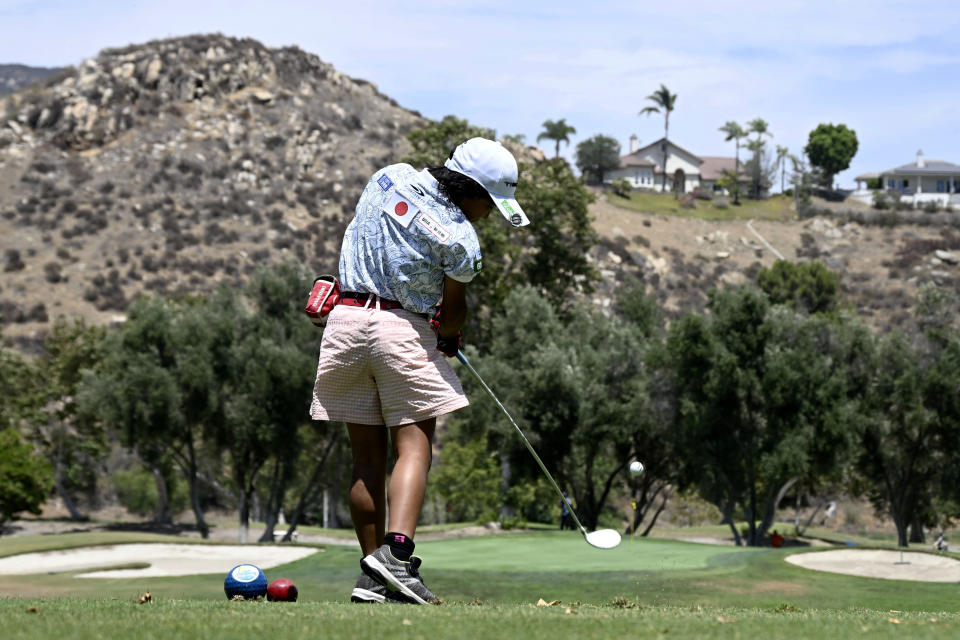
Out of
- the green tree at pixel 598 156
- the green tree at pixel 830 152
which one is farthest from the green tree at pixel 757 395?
the green tree at pixel 830 152

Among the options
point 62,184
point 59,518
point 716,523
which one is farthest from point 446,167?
point 62,184

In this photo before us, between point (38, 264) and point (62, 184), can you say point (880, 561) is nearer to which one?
point (38, 264)

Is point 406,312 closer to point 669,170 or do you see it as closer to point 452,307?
point 452,307

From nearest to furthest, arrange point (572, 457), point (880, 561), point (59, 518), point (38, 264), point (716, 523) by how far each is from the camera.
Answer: point (880, 561) < point (572, 457) < point (59, 518) < point (716, 523) < point (38, 264)

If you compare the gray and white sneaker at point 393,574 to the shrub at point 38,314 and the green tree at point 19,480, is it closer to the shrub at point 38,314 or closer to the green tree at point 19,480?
the green tree at point 19,480

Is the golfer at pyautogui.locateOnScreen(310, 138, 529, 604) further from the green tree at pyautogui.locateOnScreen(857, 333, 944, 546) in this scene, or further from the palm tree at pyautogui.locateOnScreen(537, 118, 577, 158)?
the palm tree at pyautogui.locateOnScreen(537, 118, 577, 158)

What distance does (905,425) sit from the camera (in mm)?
32438

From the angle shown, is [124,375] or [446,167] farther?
[124,375]

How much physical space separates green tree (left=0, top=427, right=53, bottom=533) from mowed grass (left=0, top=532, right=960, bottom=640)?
11381 mm

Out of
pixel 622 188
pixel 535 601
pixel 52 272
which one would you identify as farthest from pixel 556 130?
pixel 535 601

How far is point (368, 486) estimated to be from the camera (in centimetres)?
599

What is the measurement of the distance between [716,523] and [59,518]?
96.2 feet

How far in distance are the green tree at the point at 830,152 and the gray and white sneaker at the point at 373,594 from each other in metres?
114

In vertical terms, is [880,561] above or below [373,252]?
below
